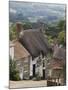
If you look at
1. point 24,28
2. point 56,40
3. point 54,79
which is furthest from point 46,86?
point 24,28

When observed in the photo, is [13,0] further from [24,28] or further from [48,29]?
[48,29]

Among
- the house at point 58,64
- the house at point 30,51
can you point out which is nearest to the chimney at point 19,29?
the house at point 30,51

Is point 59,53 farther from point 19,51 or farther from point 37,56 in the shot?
point 19,51

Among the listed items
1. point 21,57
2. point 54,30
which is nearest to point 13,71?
point 21,57

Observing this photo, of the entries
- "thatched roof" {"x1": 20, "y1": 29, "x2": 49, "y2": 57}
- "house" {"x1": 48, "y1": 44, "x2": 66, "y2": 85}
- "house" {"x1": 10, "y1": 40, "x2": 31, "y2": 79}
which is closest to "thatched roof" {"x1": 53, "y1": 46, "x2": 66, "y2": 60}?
"house" {"x1": 48, "y1": 44, "x2": 66, "y2": 85}

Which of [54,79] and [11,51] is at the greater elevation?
[11,51]

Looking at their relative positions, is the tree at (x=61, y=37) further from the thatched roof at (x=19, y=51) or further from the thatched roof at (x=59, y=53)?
the thatched roof at (x=19, y=51)
